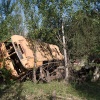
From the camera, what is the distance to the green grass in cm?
1012

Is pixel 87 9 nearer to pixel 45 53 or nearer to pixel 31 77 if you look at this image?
pixel 45 53

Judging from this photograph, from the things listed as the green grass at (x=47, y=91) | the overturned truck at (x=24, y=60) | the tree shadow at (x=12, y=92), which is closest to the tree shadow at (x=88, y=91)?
the green grass at (x=47, y=91)

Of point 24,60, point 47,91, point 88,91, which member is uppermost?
point 24,60

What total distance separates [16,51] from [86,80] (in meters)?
4.65

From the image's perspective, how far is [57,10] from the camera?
1377 centimetres

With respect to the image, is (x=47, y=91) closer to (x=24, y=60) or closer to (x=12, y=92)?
(x=12, y=92)

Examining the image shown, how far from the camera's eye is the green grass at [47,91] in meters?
10.1

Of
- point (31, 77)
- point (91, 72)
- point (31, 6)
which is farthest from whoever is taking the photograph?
point (91, 72)

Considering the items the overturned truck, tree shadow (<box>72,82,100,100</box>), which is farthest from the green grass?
the overturned truck

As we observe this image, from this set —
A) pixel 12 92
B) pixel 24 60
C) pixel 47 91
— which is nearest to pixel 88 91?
pixel 47 91

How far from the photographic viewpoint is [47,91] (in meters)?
11.1

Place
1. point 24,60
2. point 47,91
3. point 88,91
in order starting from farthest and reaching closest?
point 24,60, point 88,91, point 47,91

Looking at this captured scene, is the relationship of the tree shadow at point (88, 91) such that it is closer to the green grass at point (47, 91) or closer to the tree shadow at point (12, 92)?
the green grass at point (47, 91)

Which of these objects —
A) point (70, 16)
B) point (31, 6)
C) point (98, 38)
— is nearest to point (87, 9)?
point (70, 16)
